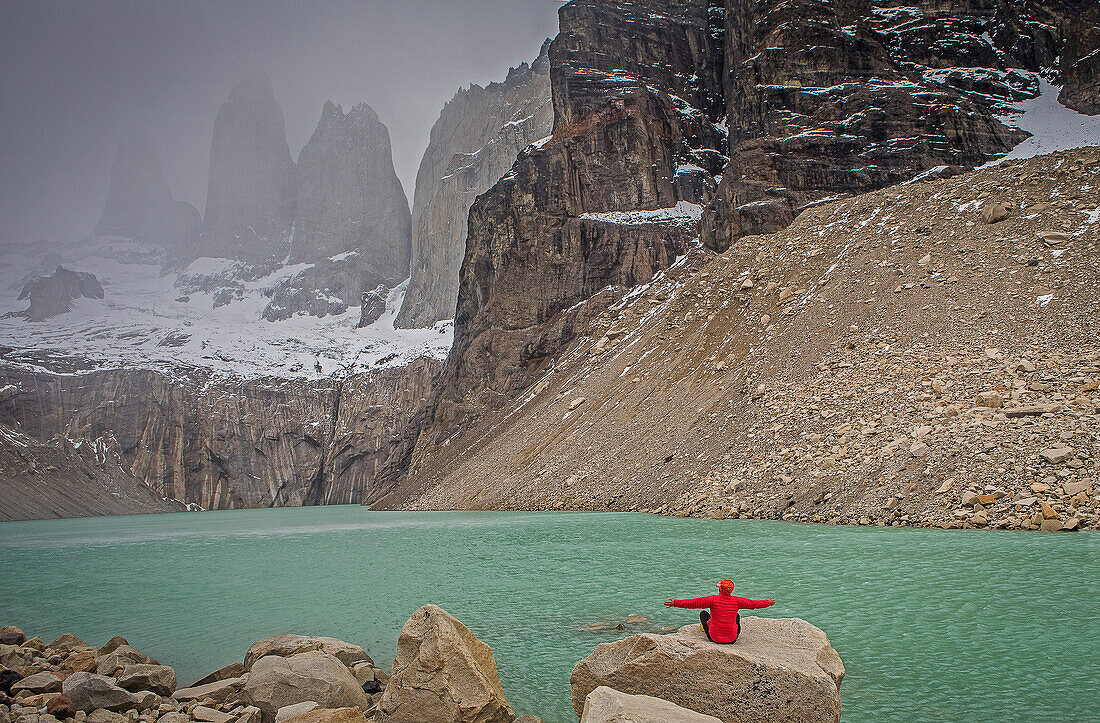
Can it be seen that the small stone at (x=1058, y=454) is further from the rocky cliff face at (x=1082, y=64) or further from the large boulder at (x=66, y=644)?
the rocky cliff face at (x=1082, y=64)

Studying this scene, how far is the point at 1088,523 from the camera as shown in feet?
57.8

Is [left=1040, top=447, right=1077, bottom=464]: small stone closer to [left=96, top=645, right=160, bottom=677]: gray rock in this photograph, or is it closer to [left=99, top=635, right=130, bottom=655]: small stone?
[left=96, top=645, right=160, bottom=677]: gray rock

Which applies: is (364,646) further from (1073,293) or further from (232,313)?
(232,313)

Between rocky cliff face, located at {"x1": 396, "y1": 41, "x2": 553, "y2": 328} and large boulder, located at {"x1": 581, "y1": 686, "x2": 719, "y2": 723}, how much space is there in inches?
5414

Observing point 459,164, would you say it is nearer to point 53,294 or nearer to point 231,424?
point 231,424

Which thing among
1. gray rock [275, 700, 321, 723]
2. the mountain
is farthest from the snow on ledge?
the mountain

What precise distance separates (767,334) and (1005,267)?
1179 cm

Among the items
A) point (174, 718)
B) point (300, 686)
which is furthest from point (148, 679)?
point (300, 686)

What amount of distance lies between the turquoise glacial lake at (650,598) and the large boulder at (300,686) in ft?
6.61

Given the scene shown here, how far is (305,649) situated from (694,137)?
69.1 metres

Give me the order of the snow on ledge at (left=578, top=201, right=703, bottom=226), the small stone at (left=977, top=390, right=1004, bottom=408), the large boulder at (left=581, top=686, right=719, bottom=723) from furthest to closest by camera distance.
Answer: the snow on ledge at (left=578, top=201, right=703, bottom=226), the small stone at (left=977, top=390, right=1004, bottom=408), the large boulder at (left=581, top=686, right=719, bottom=723)

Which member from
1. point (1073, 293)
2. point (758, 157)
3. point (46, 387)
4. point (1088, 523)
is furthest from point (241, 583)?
point (46, 387)

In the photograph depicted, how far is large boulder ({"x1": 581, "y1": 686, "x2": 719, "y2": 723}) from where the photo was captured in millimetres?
5023

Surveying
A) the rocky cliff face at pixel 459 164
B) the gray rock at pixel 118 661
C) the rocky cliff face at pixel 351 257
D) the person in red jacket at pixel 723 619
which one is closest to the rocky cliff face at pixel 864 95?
the person in red jacket at pixel 723 619
